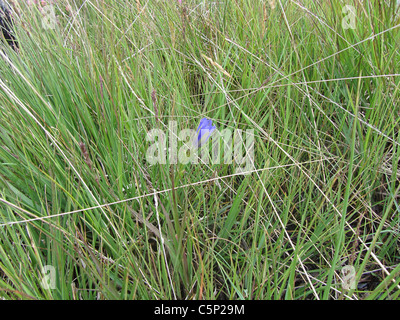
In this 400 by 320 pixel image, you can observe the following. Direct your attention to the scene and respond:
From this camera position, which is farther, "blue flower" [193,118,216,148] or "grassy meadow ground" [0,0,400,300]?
"blue flower" [193,118,216,148]

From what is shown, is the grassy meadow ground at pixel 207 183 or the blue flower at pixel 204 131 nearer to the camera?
the grassy meadow ground at pixel 207 183

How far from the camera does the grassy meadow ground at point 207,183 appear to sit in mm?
581

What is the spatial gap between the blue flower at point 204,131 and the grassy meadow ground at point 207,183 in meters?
0.04

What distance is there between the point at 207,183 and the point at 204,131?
5.3 inches

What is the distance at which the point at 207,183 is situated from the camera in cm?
77

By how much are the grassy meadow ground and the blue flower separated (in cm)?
4

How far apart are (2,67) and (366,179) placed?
119cm

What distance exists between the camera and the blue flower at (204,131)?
812 mm

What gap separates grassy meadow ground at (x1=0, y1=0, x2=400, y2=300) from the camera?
1.91ft

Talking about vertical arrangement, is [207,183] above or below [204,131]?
below

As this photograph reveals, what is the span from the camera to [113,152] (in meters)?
0.79

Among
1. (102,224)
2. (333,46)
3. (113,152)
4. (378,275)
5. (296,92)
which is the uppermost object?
(333,46)
